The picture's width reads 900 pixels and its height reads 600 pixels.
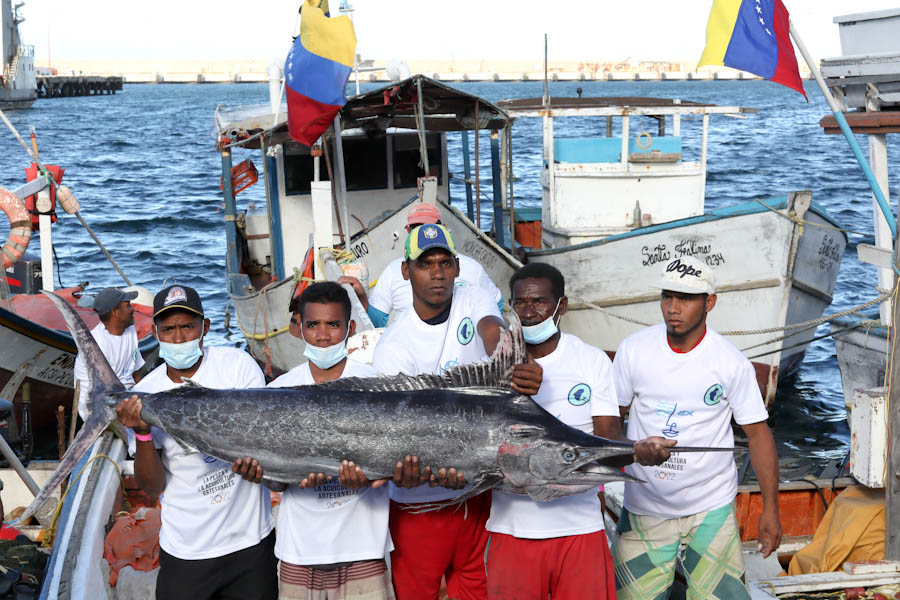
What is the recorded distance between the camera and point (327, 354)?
4.13 meters

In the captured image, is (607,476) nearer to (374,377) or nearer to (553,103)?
(374,377)

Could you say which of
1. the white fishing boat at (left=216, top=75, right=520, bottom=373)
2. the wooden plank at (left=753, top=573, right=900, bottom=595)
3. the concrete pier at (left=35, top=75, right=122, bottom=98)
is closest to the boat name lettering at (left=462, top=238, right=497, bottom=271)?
the white fishing boat at (left=216, top=75, right=520, bottom=373)

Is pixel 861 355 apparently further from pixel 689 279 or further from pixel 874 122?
pixel 689 279

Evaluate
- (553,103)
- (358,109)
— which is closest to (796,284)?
(553,103)

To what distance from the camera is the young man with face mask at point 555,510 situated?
399cm

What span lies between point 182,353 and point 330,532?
1.05 m

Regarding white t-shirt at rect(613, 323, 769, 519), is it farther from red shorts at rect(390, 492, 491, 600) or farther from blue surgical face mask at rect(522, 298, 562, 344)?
red shorts at rect(390, 492, 491, 600)

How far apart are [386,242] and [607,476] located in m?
7.74

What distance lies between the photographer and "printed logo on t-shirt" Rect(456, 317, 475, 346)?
14.7ft

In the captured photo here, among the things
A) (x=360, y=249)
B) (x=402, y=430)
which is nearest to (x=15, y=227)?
(x=360, y=249)

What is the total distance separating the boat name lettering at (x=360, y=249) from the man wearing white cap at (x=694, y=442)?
22.9ft

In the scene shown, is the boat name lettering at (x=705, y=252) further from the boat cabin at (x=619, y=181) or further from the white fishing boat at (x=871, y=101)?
the white fishing boat at (x=871, y=101)

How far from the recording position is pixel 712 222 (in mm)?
11648

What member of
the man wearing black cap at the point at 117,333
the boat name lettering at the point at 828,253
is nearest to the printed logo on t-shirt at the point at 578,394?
the man wearing black cap at the point at 117,333
